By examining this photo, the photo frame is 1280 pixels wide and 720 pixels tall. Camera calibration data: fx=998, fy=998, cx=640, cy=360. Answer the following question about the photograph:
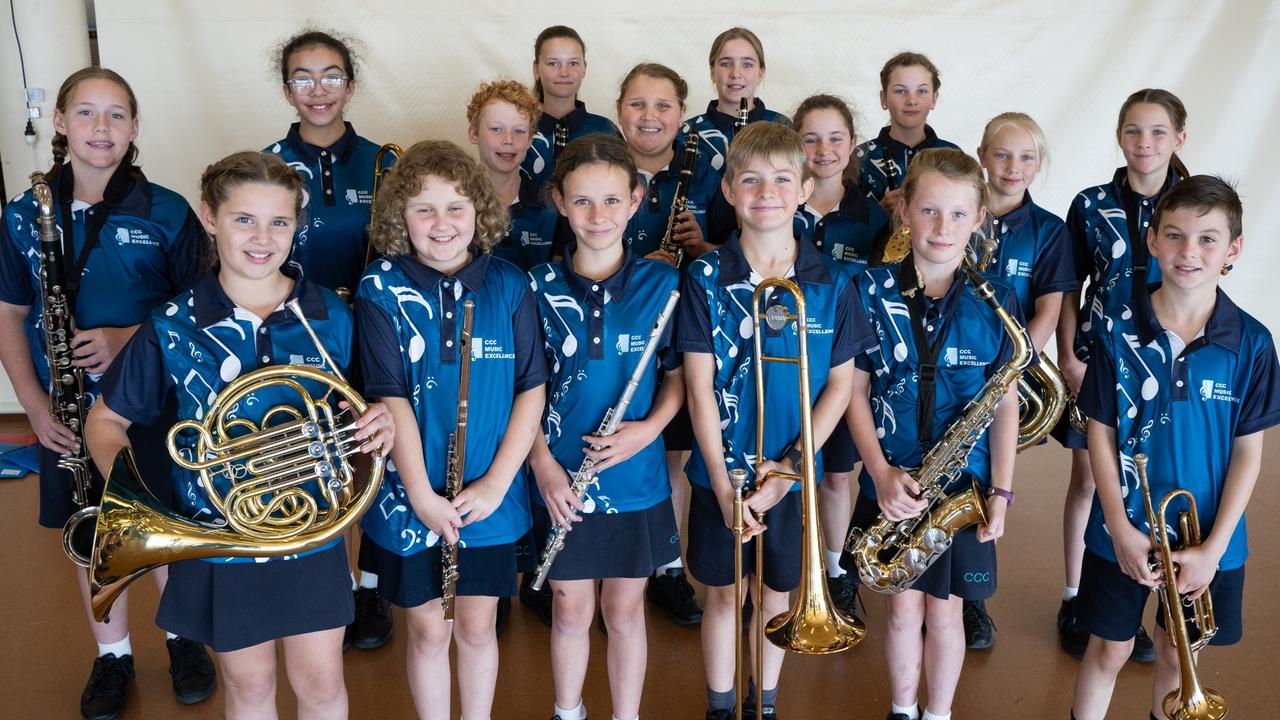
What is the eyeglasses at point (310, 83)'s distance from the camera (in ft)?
9.95

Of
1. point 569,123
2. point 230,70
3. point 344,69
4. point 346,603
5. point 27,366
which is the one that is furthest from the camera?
point 230,70

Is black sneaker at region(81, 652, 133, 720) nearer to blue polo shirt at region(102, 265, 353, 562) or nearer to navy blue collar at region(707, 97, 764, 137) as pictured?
blue polo shirt at region(102, 265, 353, 562)

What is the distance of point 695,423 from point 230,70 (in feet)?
11.1

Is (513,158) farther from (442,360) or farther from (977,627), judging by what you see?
(977,627)

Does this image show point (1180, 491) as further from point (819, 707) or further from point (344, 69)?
point (344, 69)

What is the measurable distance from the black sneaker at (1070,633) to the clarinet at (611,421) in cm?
176

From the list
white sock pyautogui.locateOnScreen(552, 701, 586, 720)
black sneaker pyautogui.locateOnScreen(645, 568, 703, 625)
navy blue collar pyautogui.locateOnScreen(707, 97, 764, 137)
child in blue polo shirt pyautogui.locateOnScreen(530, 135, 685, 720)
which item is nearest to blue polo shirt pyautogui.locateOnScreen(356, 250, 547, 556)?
child in blue polo shirt pyautogui.locateOnScreen(530, 135, 685, 720)

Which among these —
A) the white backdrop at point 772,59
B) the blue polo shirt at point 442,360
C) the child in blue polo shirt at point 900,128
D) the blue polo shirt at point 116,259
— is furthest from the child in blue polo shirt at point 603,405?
the white backdrop at point 772,59

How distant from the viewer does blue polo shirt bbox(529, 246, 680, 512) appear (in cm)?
248

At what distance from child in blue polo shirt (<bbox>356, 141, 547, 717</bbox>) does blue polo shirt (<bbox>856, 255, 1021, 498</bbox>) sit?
890mm

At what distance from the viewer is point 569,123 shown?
3490 millimetres

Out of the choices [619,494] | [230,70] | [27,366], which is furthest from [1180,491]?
[230,70]

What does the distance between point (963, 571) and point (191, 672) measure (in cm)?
222

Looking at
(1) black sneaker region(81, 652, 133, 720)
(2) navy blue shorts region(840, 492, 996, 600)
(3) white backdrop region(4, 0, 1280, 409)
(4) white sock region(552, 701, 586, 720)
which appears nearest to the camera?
(2) navy blue shorts region(840, 492, 996, 600)
